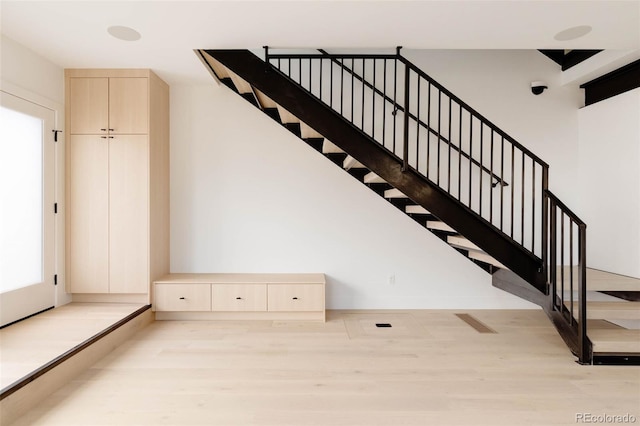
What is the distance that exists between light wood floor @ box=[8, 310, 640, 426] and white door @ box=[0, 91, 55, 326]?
1.13 meters

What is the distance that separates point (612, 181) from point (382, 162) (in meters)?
3.07

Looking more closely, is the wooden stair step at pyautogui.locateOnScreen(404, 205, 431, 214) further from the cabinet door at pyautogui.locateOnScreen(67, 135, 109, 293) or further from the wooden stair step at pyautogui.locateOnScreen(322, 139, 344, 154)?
the cabinet door at pyautogui.locateOnScreen(67, 135, 109, 293)

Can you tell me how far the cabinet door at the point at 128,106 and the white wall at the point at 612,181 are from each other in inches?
214

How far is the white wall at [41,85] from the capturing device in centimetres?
322

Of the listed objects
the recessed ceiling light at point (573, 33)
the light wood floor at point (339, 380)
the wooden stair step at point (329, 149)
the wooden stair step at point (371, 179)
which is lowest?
the light wood floor at point (339, 380)

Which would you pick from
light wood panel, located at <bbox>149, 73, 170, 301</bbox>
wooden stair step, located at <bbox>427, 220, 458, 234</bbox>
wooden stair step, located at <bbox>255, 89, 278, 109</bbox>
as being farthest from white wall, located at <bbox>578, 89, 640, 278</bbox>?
light wood panel, located at <bbox>149, 73, 170, 301</bbox>

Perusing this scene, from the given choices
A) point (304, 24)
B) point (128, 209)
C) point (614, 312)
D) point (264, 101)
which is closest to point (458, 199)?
point (614, 312)

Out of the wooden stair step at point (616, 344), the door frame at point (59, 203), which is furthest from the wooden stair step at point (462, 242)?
the door frame at point (59, 203)

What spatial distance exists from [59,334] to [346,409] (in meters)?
2.56

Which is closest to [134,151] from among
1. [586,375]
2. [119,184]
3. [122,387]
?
[119,184]

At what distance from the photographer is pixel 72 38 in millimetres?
3254

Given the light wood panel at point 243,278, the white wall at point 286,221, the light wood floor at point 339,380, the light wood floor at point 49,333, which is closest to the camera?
the light wood floor at point 339,380

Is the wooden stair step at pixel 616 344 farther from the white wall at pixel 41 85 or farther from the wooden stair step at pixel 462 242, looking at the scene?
the white wall at pixel 41 85

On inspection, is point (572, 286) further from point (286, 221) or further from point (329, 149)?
point (286, 221)
